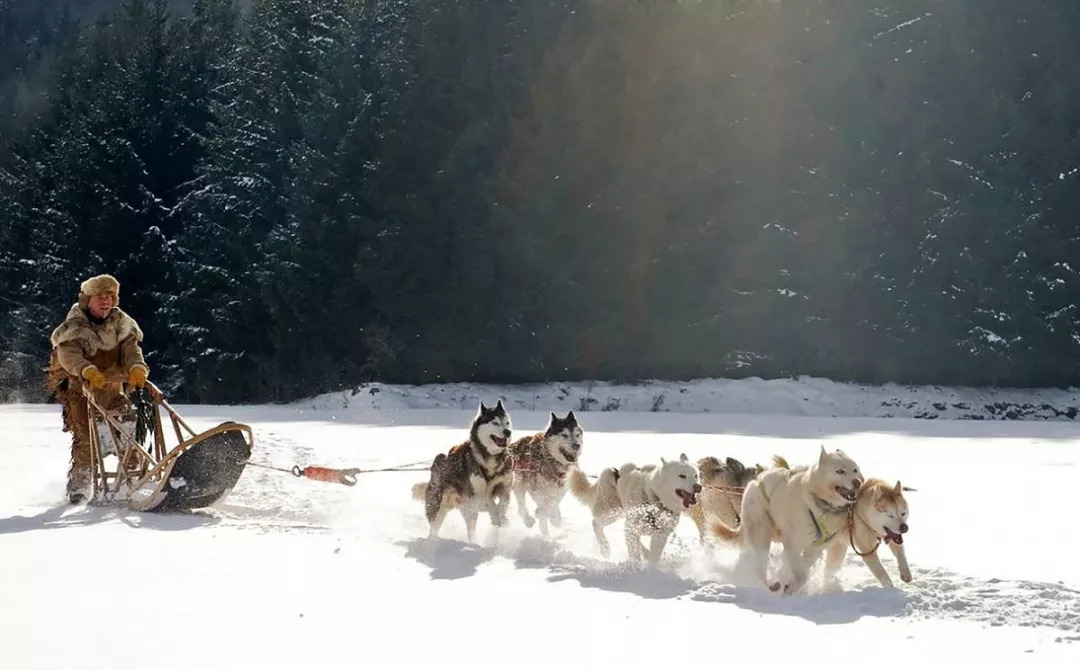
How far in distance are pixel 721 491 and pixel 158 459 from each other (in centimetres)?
508

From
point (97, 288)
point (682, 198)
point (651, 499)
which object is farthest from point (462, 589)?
point (682, 198)

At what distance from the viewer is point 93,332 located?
426 inches

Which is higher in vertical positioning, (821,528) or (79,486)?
(821,528)

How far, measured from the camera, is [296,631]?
240 inches

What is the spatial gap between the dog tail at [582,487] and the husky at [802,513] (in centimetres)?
187

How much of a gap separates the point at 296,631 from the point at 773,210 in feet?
75.6

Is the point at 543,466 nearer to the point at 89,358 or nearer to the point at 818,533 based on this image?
the point at 818,533

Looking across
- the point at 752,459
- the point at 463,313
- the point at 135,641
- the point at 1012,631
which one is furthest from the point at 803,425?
the point at 135,641

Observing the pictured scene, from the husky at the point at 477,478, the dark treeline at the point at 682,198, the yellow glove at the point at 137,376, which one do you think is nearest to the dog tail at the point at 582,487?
the husky at the point at 477,478

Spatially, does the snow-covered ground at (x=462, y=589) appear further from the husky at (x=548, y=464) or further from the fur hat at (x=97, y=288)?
the fur hat at (x=97, y=288)

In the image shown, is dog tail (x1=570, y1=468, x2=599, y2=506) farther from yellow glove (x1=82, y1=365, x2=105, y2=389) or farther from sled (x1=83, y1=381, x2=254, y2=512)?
yellow glove (x1=82, y1=365, x2=105, y2=389)

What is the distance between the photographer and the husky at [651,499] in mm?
8000

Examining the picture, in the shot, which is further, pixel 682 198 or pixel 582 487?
pixel 682 198

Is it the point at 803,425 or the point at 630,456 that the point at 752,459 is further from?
the point at 803,425
